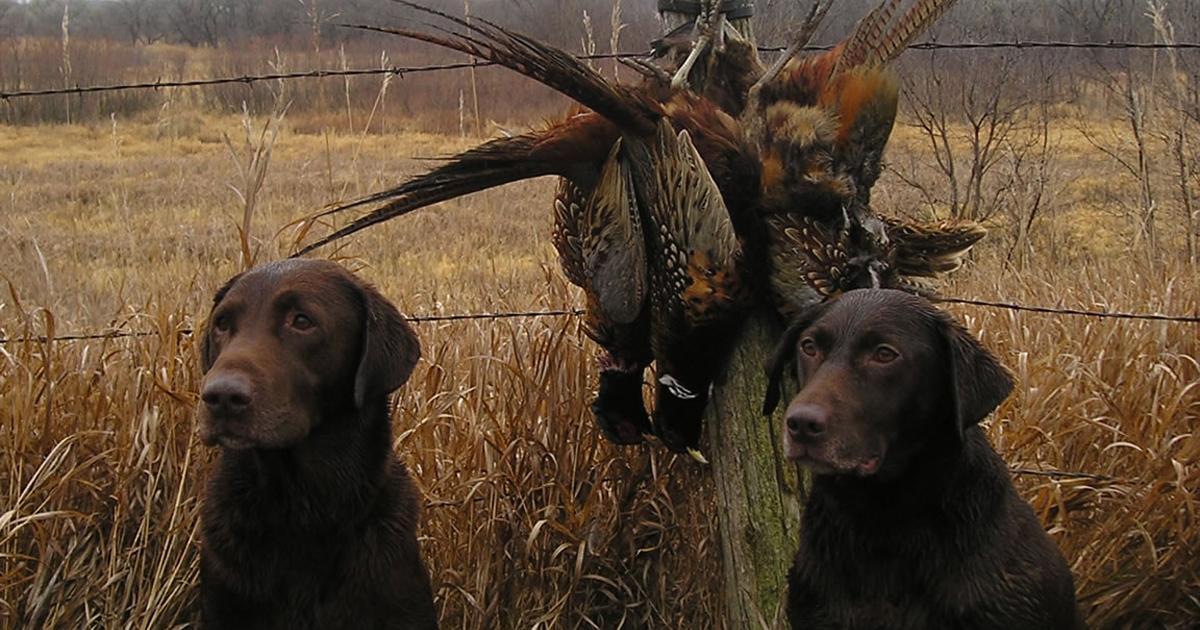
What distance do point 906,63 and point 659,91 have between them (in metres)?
7.04

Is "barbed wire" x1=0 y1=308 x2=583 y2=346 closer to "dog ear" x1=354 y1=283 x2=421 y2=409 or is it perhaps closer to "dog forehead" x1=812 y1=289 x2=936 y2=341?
"dog ear" x1=354 y1=283 x2=421 y2=409

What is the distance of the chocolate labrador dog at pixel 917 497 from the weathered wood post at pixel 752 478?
50 centimetres

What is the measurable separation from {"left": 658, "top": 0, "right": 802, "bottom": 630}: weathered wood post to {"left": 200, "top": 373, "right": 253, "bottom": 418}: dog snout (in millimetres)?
1241

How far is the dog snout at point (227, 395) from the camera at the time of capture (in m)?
2.41

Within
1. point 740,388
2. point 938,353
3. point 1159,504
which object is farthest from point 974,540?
point 1159,504

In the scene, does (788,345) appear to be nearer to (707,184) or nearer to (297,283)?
(707,184)

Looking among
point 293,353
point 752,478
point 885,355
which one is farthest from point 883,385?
point 293,353

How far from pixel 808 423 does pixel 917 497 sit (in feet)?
1.28

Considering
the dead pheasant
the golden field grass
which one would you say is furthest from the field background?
the dead pheasant

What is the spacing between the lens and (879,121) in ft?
9.43

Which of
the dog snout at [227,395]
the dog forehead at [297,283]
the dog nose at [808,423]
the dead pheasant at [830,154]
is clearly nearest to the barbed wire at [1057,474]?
the dead pheasant at [830,154]

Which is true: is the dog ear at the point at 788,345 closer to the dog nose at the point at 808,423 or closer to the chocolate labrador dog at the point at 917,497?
the chocolate labrador dog at the point at 917,497

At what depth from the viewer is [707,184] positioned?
2.76 metres

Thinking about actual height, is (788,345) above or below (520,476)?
above
